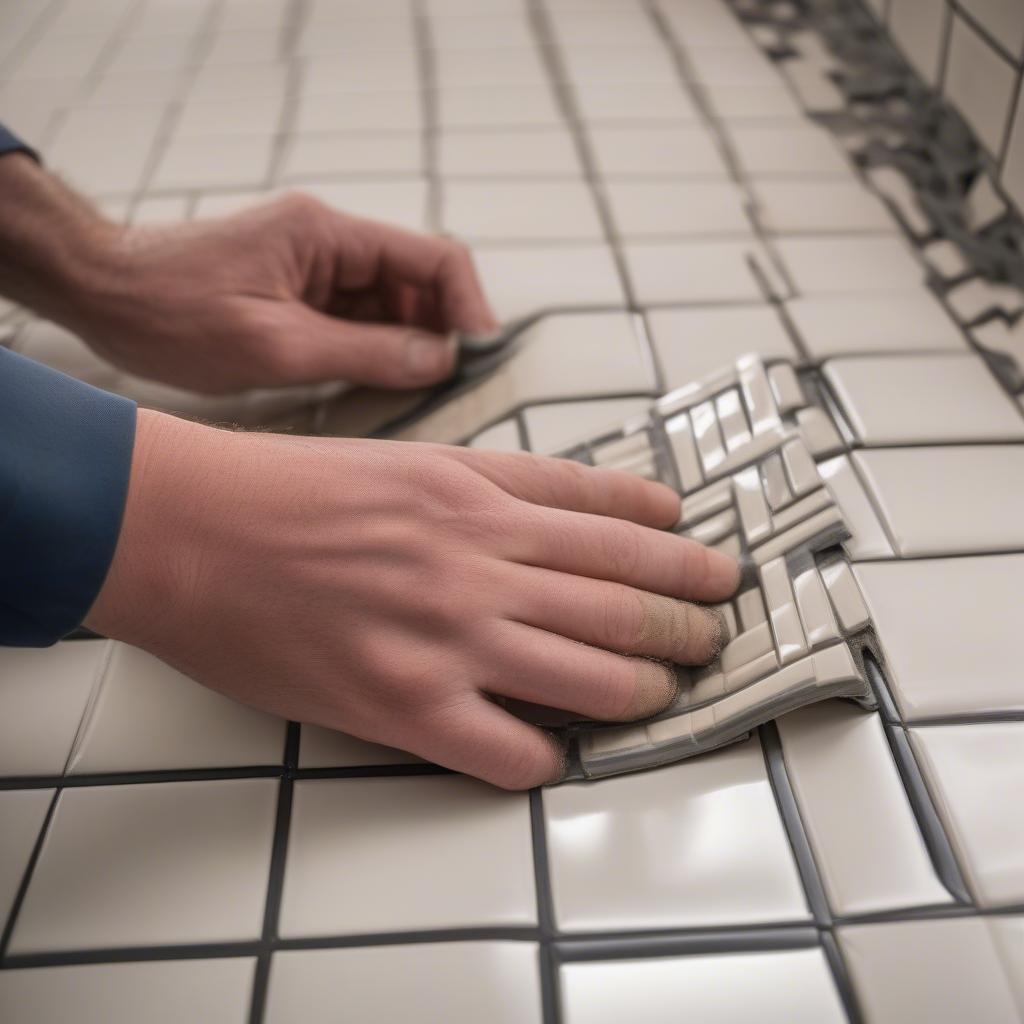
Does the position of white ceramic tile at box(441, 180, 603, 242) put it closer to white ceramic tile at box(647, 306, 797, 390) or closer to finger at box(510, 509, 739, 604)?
white ceramic tile at box(647, 306, 797, 390)

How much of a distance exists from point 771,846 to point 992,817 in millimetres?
122

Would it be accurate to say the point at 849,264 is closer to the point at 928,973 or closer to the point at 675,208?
the point at 675,208

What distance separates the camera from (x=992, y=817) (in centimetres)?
55

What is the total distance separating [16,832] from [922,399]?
73 centimetres

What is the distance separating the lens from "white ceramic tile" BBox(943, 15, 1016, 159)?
3.35 ft

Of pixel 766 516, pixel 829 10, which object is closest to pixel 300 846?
pixel 766 516

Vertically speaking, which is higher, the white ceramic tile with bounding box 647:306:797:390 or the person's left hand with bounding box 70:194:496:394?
the person's left hand with bounding box 70:194:496:394

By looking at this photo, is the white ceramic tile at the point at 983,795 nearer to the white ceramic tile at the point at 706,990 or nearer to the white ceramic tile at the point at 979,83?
the white ceramic tile at the point at 706,990

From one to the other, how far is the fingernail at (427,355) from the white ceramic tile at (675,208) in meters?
0.28

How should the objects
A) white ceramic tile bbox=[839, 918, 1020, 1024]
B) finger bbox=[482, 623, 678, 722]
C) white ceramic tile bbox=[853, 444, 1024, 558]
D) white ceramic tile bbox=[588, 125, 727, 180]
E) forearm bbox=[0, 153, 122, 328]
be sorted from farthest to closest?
white ceramic tile bbox=[588, 125, 727, 180] → forearm bbox=[0, 153, 122, 328] → white ceramic tile bbox=[853, 444, 1024, 558] → finger bbox=[482, 623, 678, 722] → white ceramic tile bbox=[839, 918, 1020, 1024]

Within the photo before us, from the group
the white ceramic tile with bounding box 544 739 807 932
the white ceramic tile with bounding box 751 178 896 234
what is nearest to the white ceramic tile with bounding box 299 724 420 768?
the white ceramic tile with bounding box 544 739 807 932

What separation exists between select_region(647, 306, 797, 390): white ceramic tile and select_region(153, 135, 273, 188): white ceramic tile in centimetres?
56

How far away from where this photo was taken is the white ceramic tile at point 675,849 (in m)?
0.53

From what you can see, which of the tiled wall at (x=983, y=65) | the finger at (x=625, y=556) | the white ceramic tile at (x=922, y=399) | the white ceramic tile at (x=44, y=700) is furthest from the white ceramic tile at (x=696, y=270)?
the white ceramic tile at (x=44, y=700)
